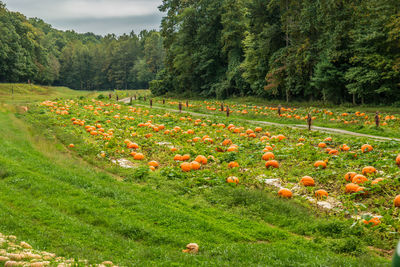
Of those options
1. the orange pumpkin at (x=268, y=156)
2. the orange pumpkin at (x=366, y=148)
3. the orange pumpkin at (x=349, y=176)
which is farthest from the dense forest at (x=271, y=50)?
the orange pumpkin at (x=349, y=176)

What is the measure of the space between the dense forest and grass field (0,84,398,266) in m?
18.8

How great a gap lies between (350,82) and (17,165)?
30100mm

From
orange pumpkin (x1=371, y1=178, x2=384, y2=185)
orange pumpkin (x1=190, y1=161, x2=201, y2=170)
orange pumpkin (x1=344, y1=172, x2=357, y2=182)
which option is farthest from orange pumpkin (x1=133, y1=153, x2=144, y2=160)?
orange pumpkin (x1=371, y1=178, x2=384, y2=185)

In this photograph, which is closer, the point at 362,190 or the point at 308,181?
the point at 362,190

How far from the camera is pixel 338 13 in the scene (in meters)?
31.7

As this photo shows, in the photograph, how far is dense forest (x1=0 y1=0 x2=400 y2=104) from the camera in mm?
29266

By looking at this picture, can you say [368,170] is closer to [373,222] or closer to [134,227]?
[373,222]

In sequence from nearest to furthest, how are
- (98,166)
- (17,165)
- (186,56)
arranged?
(17,165), (98,166), (186,56)

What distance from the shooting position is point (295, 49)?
36656 mm

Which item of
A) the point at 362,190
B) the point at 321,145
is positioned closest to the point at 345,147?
the point at 321,145

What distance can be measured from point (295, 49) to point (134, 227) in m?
33.7

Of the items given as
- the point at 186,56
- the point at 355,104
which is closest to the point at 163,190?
the point at 355,104

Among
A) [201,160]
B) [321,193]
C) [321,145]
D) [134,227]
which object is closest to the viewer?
[134,227]

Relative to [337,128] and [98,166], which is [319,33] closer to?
[337,128]
